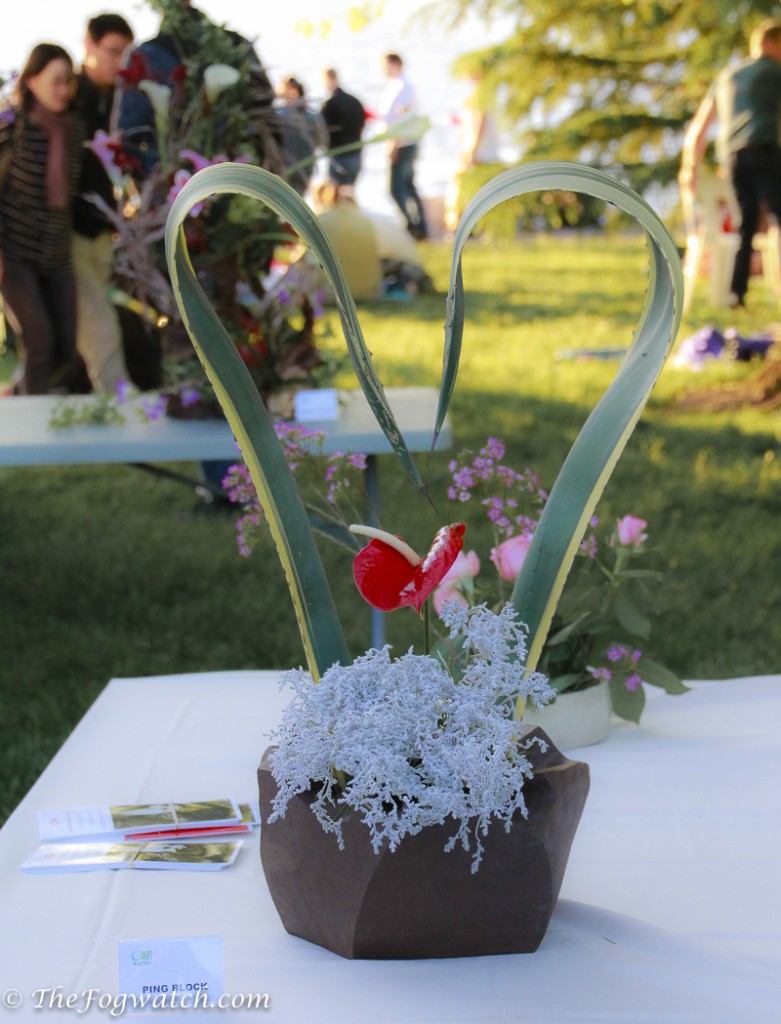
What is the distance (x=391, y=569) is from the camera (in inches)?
43.0

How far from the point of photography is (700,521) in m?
3.74

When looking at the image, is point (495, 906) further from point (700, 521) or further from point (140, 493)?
point (140, 493)

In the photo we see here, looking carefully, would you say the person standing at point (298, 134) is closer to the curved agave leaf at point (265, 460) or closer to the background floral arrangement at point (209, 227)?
the background floral arrangement at point (209, 227)

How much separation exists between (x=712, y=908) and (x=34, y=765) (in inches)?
56.8

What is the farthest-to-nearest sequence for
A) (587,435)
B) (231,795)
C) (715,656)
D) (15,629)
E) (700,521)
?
(700,521) < (15,629) < (715,656) < (231,795) < (587,435)

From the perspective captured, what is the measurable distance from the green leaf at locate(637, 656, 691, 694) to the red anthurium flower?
2.44 ft

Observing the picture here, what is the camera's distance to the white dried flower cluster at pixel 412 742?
100 cm

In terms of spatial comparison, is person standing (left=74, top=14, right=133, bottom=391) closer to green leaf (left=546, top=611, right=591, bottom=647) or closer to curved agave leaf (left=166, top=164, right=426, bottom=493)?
green leaf (left=546, top=611, right=591, bottom=647)

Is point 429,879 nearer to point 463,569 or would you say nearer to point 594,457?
point 594,457

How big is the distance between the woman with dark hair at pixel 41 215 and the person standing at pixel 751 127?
3.82m

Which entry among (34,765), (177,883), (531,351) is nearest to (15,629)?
(34,765)

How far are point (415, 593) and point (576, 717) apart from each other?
674mm

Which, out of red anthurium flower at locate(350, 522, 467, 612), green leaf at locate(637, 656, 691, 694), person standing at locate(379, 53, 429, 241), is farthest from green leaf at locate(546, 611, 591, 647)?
person standing at locate(379, 53, 429, 241)

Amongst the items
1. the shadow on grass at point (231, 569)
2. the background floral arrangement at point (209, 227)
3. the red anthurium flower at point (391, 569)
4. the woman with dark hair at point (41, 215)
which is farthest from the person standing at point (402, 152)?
the red anthurium flower at point (391, 569)
